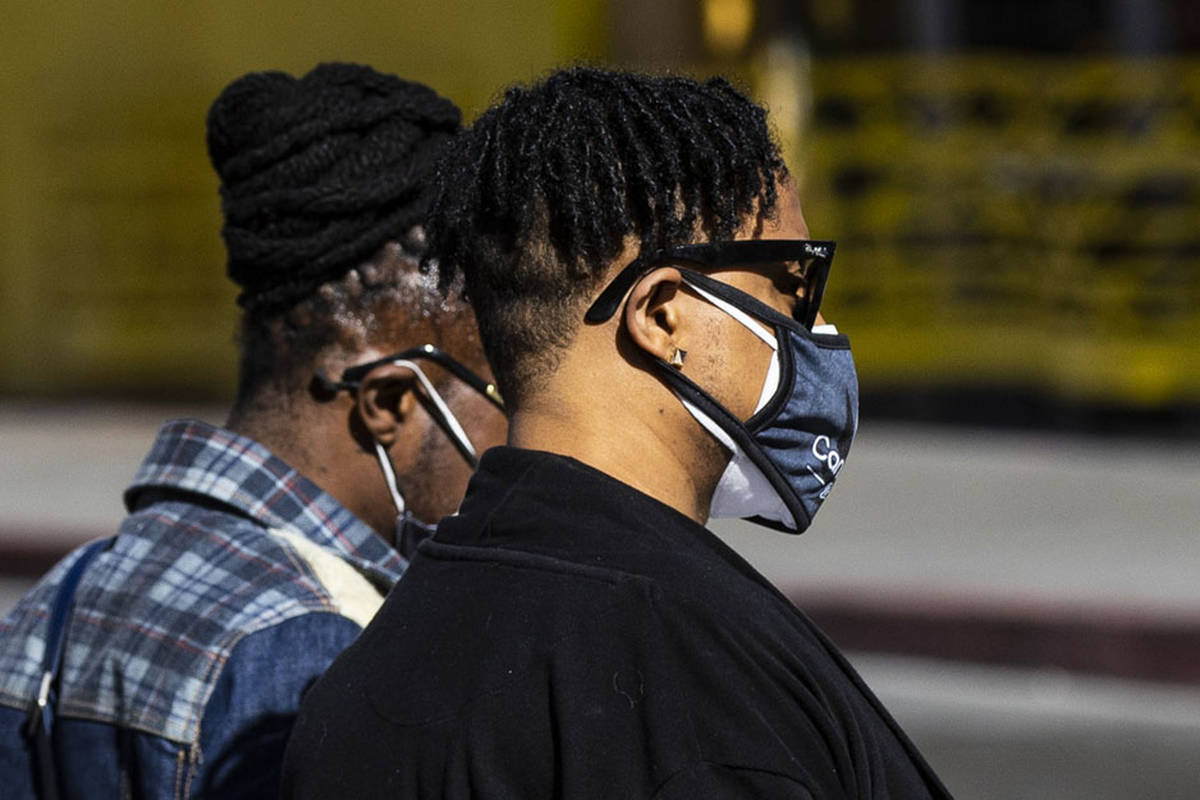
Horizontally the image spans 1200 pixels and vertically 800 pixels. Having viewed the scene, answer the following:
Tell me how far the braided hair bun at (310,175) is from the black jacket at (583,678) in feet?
2.34

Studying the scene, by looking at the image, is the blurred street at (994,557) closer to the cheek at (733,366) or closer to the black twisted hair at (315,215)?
the black twisted hair at (315,215)

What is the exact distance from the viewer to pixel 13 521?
29.3 ft

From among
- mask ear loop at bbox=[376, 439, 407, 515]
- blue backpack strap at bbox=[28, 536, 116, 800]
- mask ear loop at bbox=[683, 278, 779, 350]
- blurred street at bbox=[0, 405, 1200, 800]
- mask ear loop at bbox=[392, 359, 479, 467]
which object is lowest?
blurred street at bbox=[0, 405, 1200, 800]

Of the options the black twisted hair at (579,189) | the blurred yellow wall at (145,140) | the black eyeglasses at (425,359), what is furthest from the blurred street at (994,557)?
the black twisted hair at (579,189)

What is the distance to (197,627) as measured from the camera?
1.85 metres

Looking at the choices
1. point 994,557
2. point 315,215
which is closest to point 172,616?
point 315,215

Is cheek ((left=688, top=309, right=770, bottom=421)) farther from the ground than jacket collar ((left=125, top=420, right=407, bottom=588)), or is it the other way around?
cheek ((left=688, top=309, right=770, bottom=421))

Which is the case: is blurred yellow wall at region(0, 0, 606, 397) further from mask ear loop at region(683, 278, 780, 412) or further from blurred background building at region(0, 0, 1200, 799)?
mask ear loop at region(683, 278, 780, 412)

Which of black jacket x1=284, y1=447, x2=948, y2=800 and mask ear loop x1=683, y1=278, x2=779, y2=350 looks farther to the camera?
mask ear loop x1=683, y1=278, x2=779, y2=350

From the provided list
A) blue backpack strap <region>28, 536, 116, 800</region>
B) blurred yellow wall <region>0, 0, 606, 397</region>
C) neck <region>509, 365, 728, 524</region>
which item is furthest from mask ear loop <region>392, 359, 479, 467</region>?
blurred yellow wall <region>0, 0, 606, 397</region>

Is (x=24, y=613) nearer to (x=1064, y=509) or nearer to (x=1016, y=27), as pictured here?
(x=1064, y=509)

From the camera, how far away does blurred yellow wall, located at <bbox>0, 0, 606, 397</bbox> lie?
1196cm

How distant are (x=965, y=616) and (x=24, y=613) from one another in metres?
5.57

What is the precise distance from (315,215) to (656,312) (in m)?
0.75
